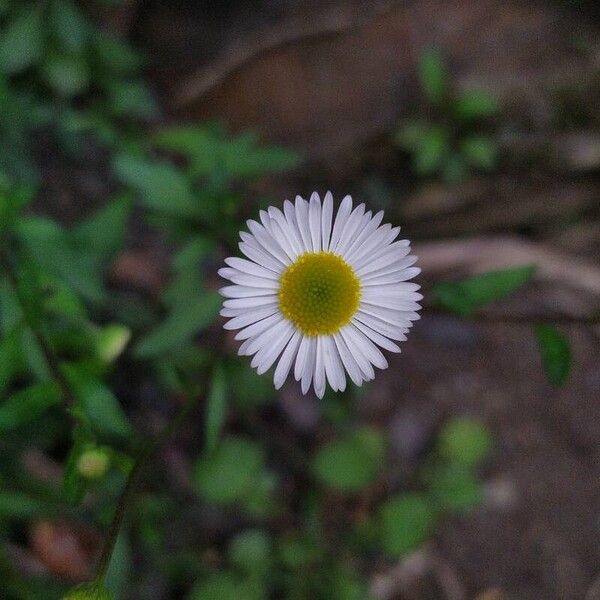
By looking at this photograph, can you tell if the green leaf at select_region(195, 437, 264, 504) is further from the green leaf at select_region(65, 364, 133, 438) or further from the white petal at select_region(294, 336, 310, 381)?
the white petal at select_region(294, 336, 310, 381)

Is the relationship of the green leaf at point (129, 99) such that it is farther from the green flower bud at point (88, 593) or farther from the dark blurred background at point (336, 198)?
the green flower bud at point (88, 593)

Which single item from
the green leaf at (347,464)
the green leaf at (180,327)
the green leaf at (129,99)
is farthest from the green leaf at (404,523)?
the green leaf at (129,99)

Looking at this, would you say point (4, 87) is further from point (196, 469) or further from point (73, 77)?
point (196, 469)

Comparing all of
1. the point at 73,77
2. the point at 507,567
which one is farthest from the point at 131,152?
the point at 507,567

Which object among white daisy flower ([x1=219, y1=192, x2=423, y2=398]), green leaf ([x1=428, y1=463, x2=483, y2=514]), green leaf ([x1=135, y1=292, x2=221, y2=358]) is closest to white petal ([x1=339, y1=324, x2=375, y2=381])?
white daisy flower ([x1=219, y1=192, x2=423, y2=398])

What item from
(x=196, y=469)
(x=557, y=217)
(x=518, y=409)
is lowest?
(x=196, y=469)
